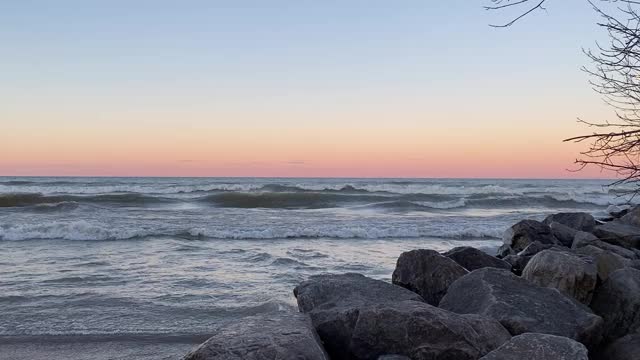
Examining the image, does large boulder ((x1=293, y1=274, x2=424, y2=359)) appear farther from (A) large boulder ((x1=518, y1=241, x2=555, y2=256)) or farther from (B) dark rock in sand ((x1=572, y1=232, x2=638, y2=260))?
(B) dark rock in sand ((x1=572, y1=232, x2=638, y2=260))

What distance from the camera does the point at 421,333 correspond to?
3717 millimetres

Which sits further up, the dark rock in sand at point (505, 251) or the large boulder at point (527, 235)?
the large boulder at point (527, 235)

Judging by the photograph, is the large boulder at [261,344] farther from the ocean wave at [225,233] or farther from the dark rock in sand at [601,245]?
the ocean wave at [225,233]

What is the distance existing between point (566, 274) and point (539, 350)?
6.77 feet

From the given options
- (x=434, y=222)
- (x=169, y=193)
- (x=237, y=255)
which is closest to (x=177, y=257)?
(x=237, y=255)

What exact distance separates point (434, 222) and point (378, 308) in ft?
49.7

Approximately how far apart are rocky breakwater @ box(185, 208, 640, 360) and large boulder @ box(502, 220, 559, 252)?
2850mm

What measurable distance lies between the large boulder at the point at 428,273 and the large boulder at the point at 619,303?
4.01 ft

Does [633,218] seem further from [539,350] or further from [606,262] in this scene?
[539,350]

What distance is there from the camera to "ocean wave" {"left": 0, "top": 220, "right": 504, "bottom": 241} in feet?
46.4

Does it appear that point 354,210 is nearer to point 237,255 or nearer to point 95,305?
point 237,255

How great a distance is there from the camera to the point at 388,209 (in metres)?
26.6

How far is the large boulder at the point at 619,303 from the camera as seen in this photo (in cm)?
467

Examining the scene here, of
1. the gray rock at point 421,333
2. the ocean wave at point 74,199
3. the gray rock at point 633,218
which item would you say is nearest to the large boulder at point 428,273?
the gray rock at point 421,333
